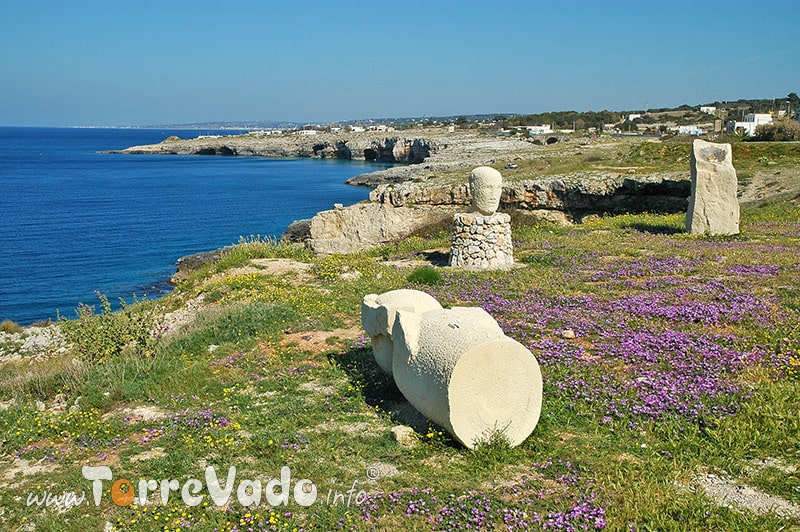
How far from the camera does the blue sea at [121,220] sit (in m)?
35.9

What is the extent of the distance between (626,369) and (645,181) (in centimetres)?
2856

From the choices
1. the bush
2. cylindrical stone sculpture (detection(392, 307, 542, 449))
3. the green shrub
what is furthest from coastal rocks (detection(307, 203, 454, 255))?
cylindrical stone sculpture (detection(392, 307, 542, 449))

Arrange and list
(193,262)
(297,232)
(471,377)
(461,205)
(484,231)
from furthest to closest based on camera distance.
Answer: (461,205) < (193,262) < (297,232) < (484,231) < (471,377)

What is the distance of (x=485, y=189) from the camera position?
20.2 metres

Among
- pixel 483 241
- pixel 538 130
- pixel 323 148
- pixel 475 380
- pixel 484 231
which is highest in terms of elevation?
pixel 538 130

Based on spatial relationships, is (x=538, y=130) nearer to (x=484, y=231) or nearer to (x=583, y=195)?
(x=583, y=195)

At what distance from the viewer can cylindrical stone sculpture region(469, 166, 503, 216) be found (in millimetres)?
20047

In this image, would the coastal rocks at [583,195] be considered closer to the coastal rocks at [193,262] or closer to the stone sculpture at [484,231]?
the coastal rocks at [193,262]

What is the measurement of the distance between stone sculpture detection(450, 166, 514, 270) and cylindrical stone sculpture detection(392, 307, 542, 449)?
11.7 m

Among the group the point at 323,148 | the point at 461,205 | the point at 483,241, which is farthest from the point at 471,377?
the point at 323,148

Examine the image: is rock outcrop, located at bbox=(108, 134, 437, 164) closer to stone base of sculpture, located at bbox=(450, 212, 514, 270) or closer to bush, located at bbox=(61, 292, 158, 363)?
stone base of sculpture, located at bbox=(450, 212, 514, 270)

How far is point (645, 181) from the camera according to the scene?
36.3 m

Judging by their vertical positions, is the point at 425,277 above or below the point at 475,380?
below

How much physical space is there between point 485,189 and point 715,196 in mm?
9696
